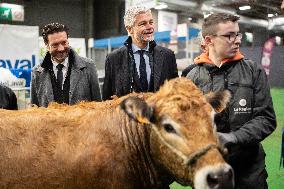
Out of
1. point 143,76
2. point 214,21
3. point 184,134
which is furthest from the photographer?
point 143,76

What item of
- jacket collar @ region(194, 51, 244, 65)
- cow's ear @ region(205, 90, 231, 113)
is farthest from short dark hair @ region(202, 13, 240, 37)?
cow's ear @ region(205, 90, 231, 113)

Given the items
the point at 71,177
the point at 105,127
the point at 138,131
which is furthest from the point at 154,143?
the point at 71,177

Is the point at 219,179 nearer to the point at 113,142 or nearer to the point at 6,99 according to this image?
the point at 113,142

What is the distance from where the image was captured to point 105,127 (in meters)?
3.02

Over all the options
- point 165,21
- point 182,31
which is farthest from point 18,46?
point 165,21

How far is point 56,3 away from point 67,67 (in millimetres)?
26663

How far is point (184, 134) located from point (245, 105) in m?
0.85

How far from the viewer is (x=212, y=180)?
2439mm

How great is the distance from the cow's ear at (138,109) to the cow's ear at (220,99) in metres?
0.55

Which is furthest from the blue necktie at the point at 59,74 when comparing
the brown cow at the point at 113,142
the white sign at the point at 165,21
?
the white sign at the point at 165,21

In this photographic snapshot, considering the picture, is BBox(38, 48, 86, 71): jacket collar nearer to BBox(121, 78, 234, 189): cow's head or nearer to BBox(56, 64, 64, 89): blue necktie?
BBox(56, 64, 64, 89): blue necktie

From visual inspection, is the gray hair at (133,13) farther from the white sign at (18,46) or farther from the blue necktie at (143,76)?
the white sign at (18,46)

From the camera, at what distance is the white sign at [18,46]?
7.74 metres

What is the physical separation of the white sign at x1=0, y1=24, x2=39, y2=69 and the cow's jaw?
6146 millimetres
